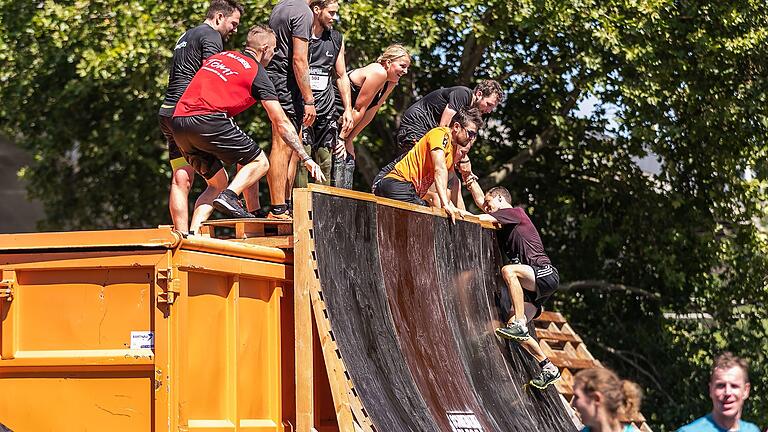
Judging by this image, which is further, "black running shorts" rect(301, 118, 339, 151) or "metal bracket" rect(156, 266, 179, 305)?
"black running shorts" rect(301, 118, 339, 151)

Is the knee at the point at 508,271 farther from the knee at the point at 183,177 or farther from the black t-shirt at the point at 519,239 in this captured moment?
the knee at the point at 183,177

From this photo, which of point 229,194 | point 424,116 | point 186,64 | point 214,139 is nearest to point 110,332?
point 229,194

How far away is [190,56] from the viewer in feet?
30.5

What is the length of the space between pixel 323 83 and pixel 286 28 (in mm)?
656

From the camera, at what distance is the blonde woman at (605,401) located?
219 inches

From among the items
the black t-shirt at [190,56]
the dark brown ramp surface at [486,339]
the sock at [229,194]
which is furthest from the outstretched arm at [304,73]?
the sock at [229,194]

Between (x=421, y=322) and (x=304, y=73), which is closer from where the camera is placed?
(x=421, y=322)

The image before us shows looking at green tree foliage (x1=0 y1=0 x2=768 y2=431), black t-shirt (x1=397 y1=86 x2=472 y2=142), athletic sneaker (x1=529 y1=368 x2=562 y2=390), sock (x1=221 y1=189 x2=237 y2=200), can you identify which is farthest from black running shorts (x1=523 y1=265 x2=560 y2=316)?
green tree foliage (x1=0 y1=0 x2=768 y2=431)

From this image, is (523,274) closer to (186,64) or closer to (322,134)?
(322,134)

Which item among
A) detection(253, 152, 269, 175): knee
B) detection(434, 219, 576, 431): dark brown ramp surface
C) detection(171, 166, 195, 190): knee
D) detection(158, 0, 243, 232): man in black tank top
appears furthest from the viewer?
detection(434, 219, 576, 431): dark brown ramp surface

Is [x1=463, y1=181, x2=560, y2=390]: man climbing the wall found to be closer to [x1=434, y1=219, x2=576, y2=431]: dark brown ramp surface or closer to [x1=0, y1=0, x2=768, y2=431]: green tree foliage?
[x1=434, y1=219, x2=576, y2=431]: dark brown ramp surface

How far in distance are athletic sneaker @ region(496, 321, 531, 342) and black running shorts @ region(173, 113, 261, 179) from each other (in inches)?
114

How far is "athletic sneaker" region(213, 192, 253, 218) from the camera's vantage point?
8.42 meters


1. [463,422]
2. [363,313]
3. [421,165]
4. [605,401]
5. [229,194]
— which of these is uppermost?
[421,165]
